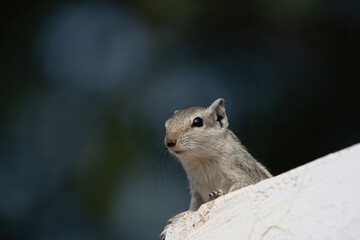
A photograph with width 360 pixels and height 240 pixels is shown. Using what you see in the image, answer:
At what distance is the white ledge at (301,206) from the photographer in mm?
2627

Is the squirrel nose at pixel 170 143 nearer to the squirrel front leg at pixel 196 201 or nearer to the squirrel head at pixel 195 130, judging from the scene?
the squirrel head at pixel 195 130

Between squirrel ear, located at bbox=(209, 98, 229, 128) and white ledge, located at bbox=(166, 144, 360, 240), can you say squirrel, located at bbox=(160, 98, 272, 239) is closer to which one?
squirrel ear, located at bbox=(209, 98, 229, 128)

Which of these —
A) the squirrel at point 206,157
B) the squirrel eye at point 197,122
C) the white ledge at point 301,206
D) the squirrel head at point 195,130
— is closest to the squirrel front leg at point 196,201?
the squirrel at point 206,157

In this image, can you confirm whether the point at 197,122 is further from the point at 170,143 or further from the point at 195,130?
the point at 170,143

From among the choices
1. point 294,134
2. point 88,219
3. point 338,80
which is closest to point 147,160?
point 88,219

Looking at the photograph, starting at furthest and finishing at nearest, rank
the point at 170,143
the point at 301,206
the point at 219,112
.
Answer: the point at 219,112 → the point at 170,143 → the point at 301,206

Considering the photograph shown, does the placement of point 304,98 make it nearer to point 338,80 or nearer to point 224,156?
point 338,80

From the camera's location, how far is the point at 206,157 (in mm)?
5008

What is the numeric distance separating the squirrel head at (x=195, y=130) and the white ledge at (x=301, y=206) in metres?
1.64

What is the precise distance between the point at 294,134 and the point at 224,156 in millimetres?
3288

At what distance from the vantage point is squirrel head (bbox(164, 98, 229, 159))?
485cm

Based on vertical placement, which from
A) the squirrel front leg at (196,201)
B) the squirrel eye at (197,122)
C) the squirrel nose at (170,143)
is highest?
the squirrel eye at (197,122)

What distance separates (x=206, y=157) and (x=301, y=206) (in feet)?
7.36

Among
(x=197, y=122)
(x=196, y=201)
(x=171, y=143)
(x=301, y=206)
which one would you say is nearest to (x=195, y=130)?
(x=197, y=122)
